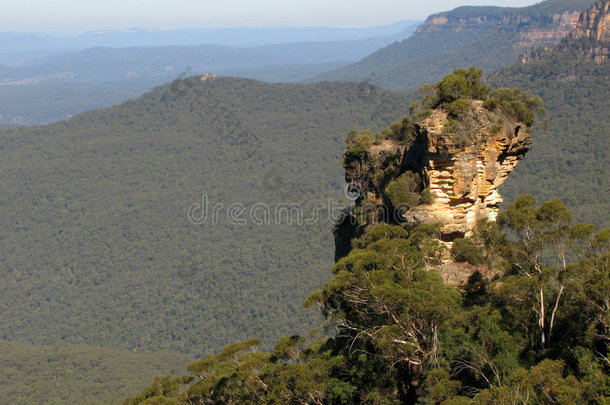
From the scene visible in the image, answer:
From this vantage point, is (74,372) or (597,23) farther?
(597,23)

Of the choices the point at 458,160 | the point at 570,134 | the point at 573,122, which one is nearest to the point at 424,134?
the point at 458,160

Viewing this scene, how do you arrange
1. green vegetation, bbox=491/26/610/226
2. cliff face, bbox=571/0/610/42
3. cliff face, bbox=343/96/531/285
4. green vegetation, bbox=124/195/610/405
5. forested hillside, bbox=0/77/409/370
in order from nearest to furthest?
green vegetation, bbox=124/195/610/405, cliff face, bbox=343/96/531/285, green vegetation, bbox=491/26/610/226, forested hillside, bbox=0/77/409/370, cliff face, bbox=571/0/610/42

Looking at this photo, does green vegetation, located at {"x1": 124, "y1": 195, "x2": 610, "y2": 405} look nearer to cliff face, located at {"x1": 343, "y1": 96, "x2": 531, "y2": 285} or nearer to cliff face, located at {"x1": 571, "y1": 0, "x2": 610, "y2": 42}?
cliff face, located at {"x1": 343, "y1": 96, "x2": 531, "y2": 285}

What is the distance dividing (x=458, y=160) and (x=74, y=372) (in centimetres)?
6070

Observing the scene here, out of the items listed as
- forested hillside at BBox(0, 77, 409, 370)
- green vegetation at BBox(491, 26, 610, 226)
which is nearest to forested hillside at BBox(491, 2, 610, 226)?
green vegetation at BBox(491, 26, 610, 226)

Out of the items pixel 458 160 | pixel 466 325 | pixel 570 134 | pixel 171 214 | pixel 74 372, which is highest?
pixel 458 160

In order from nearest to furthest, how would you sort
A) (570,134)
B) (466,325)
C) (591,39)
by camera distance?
(466,325) < (570,134) < (591,39)

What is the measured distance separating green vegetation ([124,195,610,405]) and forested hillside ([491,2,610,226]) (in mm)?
53656

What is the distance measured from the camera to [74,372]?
66125 mm

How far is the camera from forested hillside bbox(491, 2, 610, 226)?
80481 mm

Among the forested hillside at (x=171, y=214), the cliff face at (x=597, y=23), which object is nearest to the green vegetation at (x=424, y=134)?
the forested hillside at (x=171, y=214)

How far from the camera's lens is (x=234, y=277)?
321ft

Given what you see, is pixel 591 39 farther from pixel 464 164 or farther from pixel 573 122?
pixel 464 164

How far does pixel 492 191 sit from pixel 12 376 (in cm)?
6356
